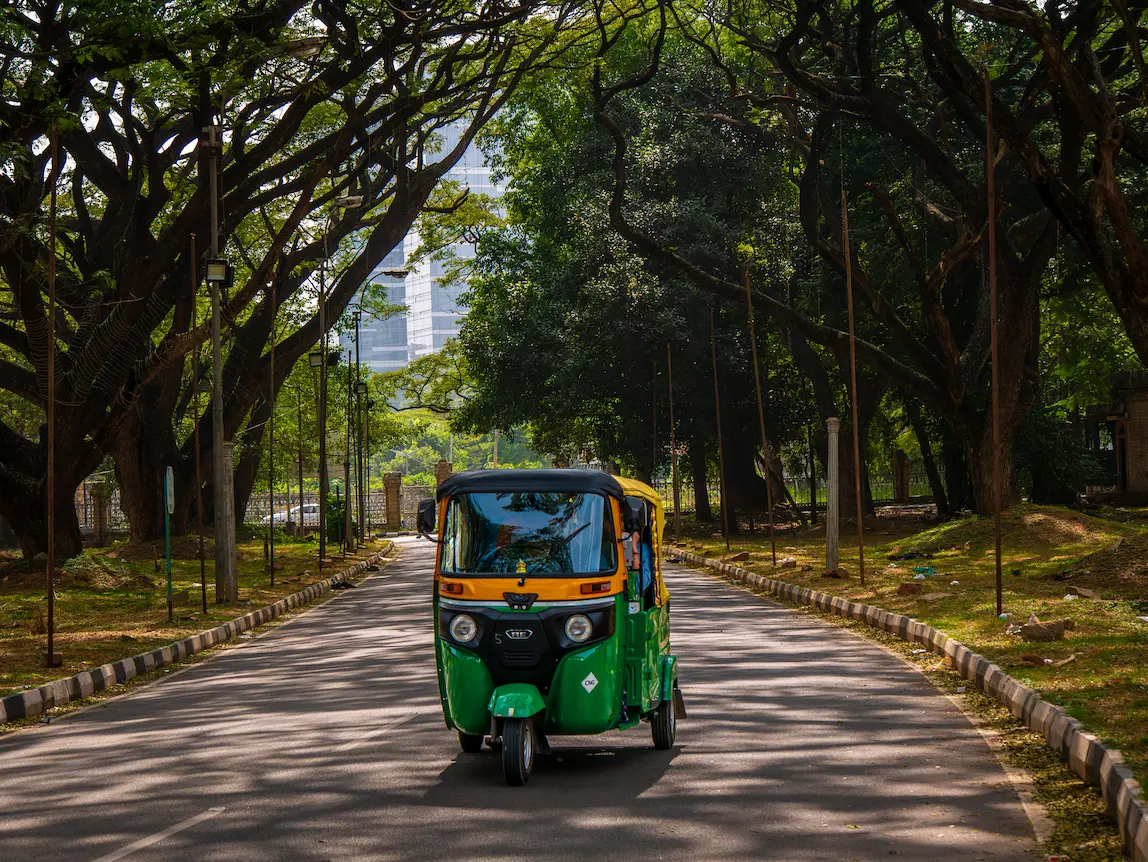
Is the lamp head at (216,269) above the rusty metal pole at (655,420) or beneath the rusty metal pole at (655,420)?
above

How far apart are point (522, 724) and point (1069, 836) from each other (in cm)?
282

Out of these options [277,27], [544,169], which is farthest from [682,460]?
[277,27]

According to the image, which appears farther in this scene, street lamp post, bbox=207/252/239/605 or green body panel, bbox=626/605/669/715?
street lamp post, bbox=207/252/239/605

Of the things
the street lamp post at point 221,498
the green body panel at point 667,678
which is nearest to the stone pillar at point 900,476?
the street lamp post at point 221,498

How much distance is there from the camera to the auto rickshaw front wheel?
7891 millimetres

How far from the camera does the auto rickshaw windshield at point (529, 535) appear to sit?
862 centimetres

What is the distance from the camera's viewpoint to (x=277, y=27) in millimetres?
23297

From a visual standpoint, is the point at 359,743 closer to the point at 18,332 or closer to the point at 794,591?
the point at 794,591

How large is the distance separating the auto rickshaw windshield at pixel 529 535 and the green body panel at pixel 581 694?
51 cm

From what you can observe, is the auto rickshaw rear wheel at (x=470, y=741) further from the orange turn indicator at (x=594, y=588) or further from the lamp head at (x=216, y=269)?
the lamp head at (x=216, y=269)

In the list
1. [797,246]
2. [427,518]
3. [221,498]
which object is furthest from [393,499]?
[427,518]

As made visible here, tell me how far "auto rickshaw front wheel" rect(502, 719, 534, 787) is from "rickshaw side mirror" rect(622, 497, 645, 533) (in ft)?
4.70

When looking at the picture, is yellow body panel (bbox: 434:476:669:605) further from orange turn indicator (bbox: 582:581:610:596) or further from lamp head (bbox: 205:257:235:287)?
lamp head (bbox: 205:257:235:287)

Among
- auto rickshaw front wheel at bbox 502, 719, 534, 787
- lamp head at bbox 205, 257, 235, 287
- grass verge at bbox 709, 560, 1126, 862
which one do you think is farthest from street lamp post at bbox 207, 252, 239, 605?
auto rickshaw front wheel at bbox 502, 719, 534, 787
